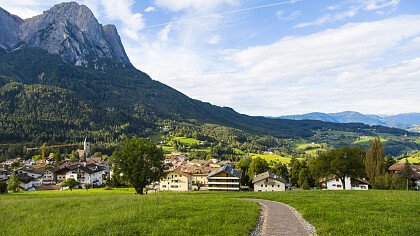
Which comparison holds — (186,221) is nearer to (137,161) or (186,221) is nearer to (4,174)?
(137,161)

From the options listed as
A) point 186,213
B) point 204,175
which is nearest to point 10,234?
point 186,213

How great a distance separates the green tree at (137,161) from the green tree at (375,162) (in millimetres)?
57051

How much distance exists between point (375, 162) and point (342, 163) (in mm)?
13474

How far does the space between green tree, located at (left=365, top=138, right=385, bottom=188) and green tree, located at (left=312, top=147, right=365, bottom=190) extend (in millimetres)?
4571

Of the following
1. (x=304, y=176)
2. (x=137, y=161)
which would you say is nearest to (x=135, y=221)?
(x=137, y=161)

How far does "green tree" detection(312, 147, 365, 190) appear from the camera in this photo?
3076 inches

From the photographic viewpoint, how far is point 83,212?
26.7m

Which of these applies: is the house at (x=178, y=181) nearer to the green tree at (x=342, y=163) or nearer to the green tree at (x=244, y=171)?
the green tree at (x=244, y=171)

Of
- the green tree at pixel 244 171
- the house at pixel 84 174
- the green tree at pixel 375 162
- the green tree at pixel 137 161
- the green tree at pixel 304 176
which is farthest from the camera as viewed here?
the house at pixel 84 174

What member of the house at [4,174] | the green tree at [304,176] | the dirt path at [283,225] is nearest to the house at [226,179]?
the green tree at [304,176]

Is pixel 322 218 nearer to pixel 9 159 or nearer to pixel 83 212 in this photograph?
pixel 83 212

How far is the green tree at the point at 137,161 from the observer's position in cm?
5722

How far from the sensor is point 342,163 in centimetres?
7794

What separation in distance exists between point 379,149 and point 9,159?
20161 centimetres
